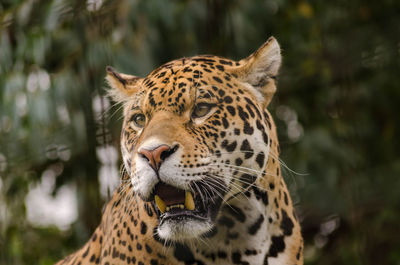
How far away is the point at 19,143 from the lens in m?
4.77

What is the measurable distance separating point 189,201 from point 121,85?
615mm

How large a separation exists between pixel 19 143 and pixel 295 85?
114 inches

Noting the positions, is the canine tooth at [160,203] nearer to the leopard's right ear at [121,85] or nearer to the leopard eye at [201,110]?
the leopard eye at [201,110]

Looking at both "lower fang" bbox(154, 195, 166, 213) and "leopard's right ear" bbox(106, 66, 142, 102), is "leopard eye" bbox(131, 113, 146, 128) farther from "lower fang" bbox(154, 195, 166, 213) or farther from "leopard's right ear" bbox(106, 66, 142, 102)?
"lower fang" bbox(154, 195, 166, 213)

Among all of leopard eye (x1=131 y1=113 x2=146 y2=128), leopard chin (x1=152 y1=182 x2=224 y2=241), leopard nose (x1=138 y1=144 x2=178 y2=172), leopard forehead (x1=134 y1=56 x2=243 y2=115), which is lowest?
leopard chin (x1=152 y1=182 x2=224 y2=241)

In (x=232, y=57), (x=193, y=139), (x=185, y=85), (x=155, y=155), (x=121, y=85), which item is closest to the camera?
(x=155, y=155)

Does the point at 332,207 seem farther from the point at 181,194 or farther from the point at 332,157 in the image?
the point at 181,194

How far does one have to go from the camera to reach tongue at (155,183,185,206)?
1.94m

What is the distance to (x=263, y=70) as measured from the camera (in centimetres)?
221

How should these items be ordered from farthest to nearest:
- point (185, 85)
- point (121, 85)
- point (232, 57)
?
point (232, 57) → point (121, 85) → point (185, 85)

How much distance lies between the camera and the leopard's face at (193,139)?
1.92 meters

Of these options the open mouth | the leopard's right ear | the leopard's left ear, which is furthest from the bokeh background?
the leopard's left ear

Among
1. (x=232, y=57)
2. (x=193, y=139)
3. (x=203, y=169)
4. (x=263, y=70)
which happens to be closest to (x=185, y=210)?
(x=203, y=169)

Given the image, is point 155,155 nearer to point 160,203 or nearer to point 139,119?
point 160,203
